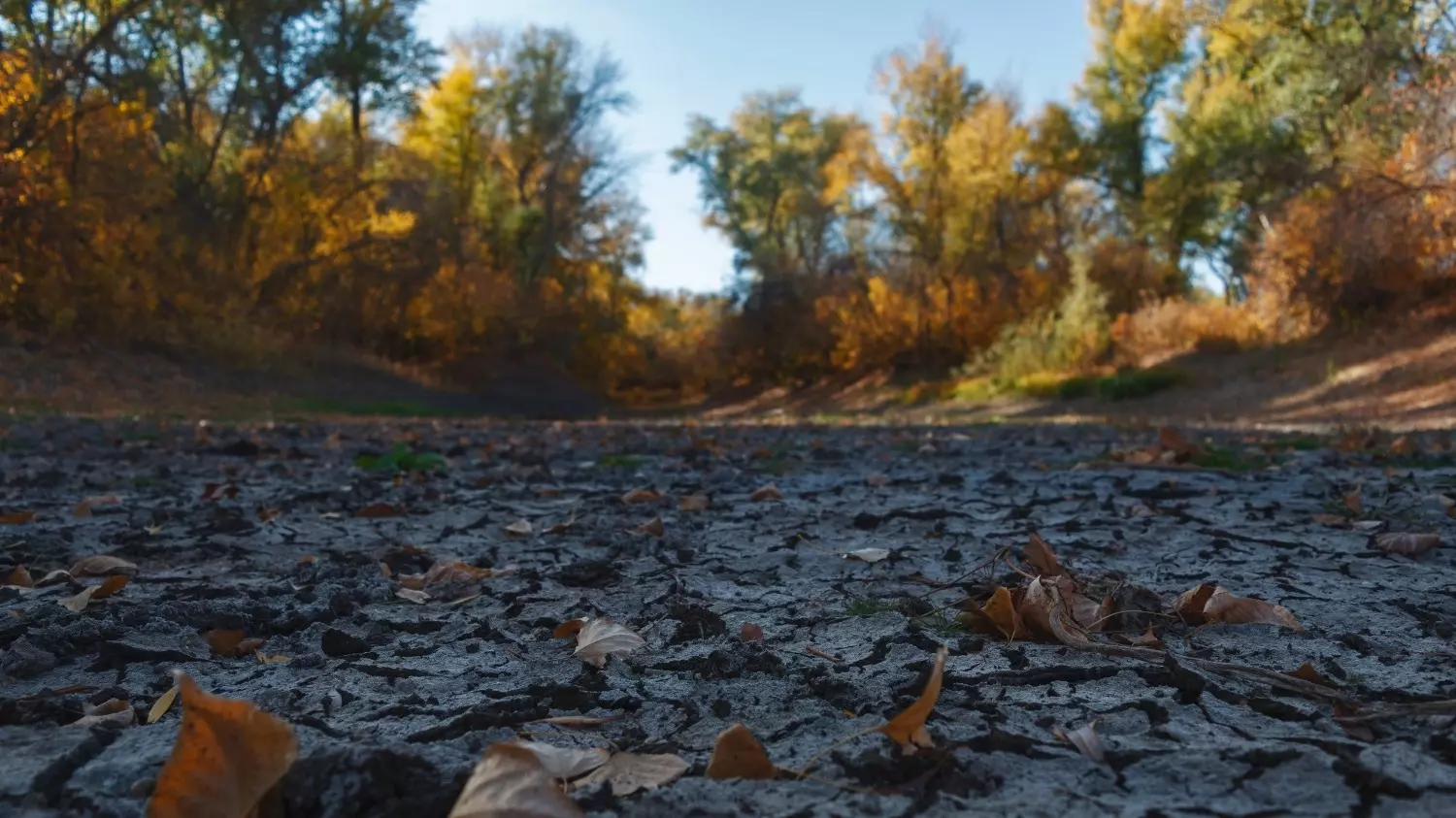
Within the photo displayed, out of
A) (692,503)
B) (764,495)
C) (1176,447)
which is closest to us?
(692,503)

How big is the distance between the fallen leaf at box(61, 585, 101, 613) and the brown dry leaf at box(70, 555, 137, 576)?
1.15 feet

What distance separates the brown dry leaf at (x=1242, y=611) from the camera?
207 cm

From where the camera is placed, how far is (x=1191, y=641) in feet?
6.39

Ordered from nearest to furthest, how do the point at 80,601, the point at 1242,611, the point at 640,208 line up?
1. the point at 1242,611
2. the point at 80,601
3. the point at 640,208

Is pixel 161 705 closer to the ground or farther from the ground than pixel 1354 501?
closer to the ground

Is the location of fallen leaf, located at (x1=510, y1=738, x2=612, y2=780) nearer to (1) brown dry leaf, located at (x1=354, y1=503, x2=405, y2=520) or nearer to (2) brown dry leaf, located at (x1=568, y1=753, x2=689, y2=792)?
(2) brown dry leaf, located at (x1=568, y1=753, x2=689, y2=792)

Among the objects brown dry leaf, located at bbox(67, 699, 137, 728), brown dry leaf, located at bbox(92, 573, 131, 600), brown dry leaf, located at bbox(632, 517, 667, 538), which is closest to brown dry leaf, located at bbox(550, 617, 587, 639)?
brown dry leaf, located at bbox(67, 699, 137, 728)

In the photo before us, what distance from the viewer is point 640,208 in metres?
36.8

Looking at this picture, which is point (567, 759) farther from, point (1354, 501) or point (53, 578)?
point (1354, 501)

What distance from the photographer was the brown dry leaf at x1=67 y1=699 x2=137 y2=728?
5.06ft

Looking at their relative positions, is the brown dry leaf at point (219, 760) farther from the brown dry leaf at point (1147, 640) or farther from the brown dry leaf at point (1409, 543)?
the brown dry leaf at point (1409, 543)

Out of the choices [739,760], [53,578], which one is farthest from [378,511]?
[739,760]

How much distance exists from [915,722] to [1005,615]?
2.21 feet

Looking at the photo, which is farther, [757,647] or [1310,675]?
[757,647]
